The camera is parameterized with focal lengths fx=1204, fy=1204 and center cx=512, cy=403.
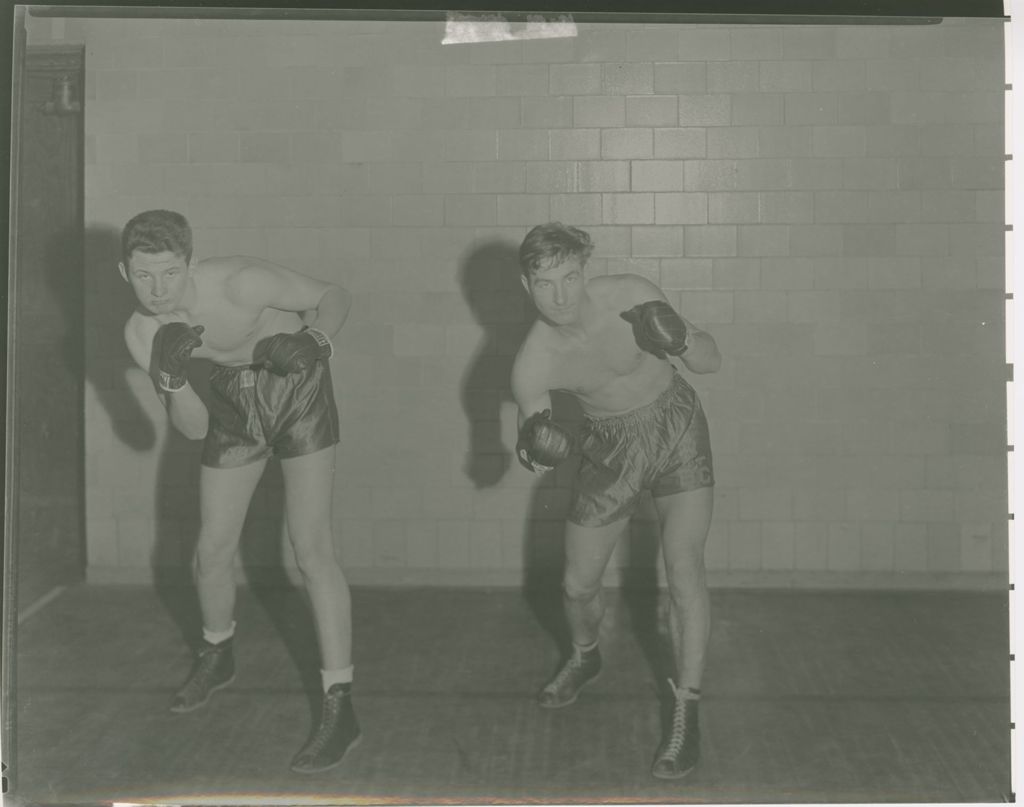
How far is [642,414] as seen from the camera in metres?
3.54

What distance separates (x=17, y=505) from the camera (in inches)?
144

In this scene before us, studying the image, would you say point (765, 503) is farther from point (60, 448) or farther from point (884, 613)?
point (60, 448)

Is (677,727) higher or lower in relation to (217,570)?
lower

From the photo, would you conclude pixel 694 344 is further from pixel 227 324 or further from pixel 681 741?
pixel 227 324

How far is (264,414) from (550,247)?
0.98m

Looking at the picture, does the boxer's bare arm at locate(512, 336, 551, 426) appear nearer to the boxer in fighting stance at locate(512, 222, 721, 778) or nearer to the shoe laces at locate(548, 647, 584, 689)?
the boxer in fighting stance at locate(512, 222, 721, 778)

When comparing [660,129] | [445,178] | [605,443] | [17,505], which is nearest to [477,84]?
[445,178]

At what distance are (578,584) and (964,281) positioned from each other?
1.50 metres

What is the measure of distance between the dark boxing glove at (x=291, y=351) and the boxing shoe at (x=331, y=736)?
959mm

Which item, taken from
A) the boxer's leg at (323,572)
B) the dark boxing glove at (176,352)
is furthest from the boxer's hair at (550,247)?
the dark boxing glove at (176,352)

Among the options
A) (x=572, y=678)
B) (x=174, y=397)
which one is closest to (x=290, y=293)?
(x=174, y=397)

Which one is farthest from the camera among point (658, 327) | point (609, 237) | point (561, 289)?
point (609, 237)

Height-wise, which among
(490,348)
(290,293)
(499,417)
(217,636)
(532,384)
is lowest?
(217,636)

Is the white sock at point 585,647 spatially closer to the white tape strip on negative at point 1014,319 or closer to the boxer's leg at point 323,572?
the boxer's leg at point 323,572
